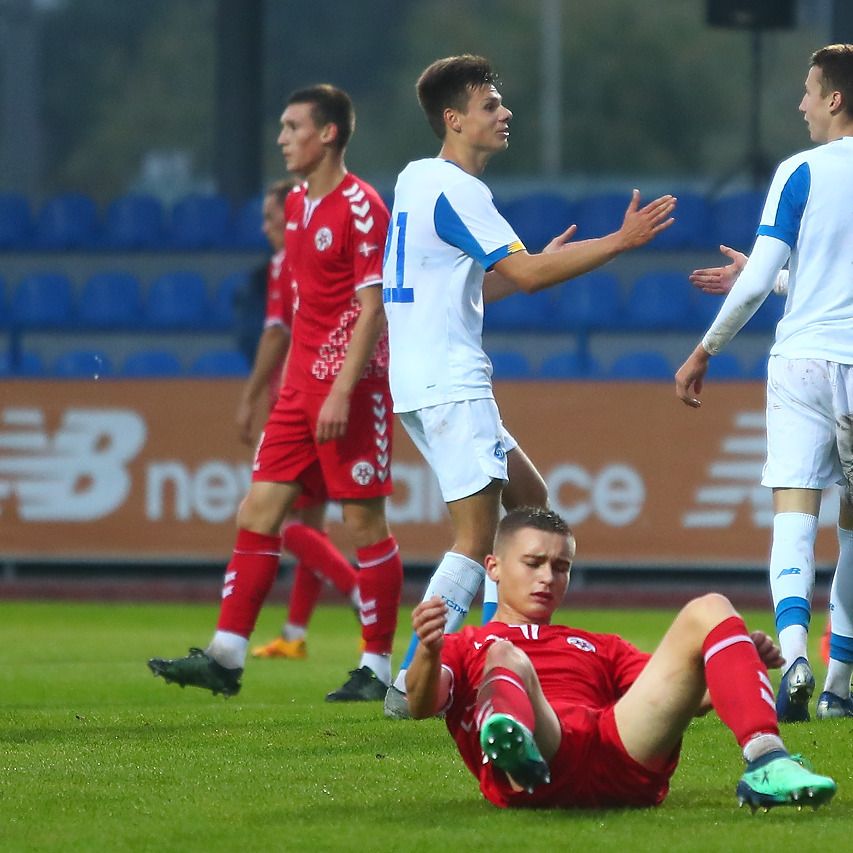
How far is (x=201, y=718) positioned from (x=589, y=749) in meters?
2.47

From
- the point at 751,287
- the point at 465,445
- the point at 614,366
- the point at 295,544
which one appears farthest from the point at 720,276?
the point at 614,366

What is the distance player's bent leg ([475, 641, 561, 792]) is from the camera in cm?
420

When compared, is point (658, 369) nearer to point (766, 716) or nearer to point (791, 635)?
point (791, 635)

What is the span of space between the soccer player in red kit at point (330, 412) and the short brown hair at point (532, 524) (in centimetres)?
256

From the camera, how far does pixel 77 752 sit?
5977 millimetres

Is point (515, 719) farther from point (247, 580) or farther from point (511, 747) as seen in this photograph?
point (247, 580)

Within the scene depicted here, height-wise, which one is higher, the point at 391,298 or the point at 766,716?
the point at 391,298

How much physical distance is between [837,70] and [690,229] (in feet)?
31.1

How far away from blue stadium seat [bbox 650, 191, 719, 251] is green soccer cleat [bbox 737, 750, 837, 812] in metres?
11.4

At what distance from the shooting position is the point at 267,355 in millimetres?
9781

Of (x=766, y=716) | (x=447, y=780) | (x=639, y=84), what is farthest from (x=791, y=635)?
(x=639, y=84)

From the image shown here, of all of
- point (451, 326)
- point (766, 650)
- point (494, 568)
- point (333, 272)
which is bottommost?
point (766, 650)

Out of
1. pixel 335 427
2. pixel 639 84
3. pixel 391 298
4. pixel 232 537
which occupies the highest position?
pixel 639 84

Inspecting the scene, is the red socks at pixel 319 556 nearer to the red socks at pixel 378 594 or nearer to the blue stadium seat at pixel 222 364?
the red socks at pixel 378 594
